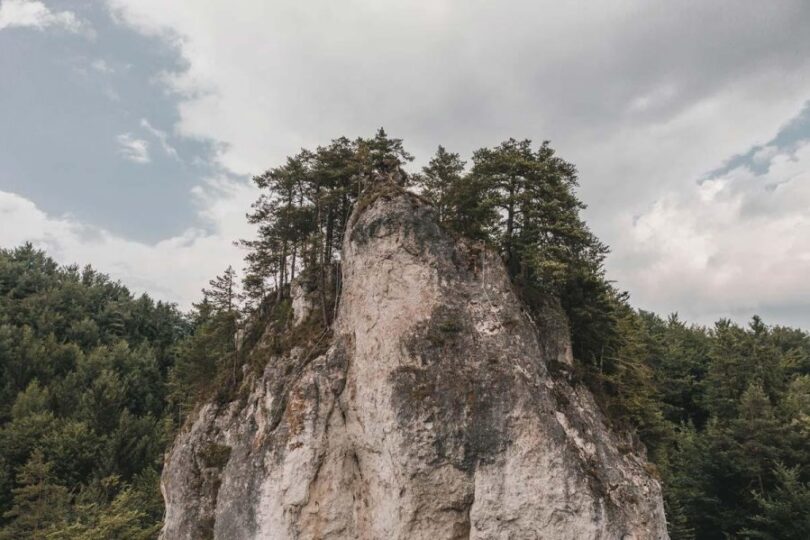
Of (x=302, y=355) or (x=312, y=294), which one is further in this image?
(x=312, y=294)

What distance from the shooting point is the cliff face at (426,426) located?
15.5 metres

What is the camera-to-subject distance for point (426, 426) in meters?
16.2

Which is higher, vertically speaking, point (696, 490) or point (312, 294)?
point (312, 294)

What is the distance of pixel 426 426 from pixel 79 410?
44.9m

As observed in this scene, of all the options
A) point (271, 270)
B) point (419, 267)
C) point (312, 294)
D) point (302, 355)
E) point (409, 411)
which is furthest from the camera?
point (271, 270)

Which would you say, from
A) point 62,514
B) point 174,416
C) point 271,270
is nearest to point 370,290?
point 271,270

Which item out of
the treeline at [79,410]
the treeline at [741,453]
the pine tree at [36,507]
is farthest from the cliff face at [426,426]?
the treeline at [79,410]

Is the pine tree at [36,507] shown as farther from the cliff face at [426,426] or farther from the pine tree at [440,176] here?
the pine tree at [440,176]

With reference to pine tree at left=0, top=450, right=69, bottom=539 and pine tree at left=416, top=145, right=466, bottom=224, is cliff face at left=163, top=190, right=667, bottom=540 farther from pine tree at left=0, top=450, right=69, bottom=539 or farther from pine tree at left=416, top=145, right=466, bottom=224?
pine tree at left=0, top=450, right=69, bottom=539

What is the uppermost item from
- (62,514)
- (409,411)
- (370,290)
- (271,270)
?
(271,270)

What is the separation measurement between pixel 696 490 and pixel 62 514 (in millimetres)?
40649

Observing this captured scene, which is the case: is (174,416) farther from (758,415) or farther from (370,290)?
(758,415)

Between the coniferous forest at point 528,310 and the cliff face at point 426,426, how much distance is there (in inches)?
69.8

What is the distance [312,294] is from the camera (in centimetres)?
2300
